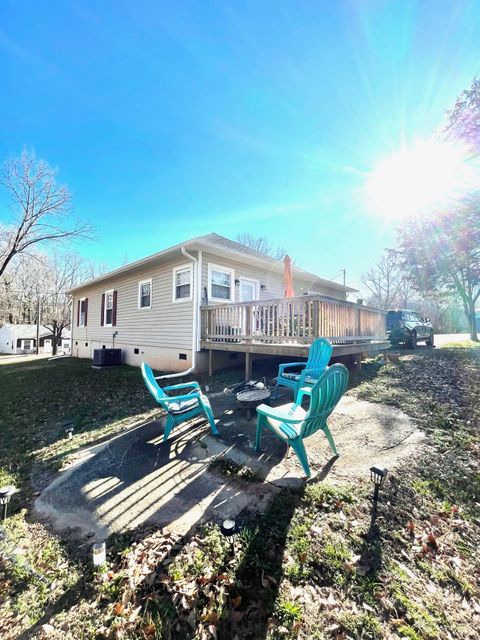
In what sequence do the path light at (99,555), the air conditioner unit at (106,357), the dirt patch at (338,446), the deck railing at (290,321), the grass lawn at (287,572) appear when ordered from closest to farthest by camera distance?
the grass lawn at (287,572), the path light at (99,555), the dirt patch at (338,446), the deck railing at (290,321), the air conditioner unit at (106,357)

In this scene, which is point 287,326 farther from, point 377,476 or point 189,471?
point 377,476

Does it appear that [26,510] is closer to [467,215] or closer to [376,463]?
[376,463]

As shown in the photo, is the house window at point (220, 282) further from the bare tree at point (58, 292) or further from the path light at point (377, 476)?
the bare tree at point (58, 292)

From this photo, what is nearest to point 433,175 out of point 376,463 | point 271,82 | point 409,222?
point 409,222

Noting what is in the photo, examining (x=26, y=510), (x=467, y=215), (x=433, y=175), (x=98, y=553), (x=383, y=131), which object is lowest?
(x=26, y=510)

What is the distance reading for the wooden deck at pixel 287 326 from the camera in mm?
5902

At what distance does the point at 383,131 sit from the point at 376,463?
910 centimetres

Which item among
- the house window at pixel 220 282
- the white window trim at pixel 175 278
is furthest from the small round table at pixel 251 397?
the house window at pixel 220 282

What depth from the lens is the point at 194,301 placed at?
8000 millimetres

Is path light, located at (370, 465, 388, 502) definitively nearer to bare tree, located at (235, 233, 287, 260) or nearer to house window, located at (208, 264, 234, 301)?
house window, located at (208, 264, 234, 301)

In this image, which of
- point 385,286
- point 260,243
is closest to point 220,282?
point 260,243

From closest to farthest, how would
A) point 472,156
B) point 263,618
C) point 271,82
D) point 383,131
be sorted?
point 263,618
point 271,82
point 383,131
point 472,156

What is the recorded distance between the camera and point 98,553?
183cm

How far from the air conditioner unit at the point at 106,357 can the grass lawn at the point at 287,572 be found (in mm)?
7868
